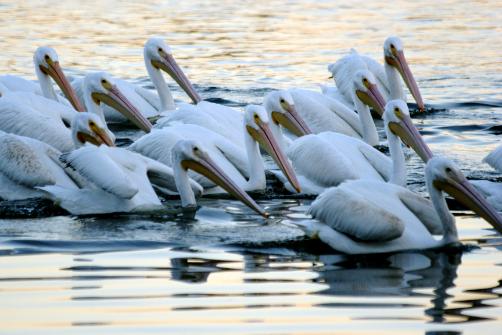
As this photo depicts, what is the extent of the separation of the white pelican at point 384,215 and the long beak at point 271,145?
5.81 feet

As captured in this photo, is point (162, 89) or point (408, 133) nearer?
point (408, 133)

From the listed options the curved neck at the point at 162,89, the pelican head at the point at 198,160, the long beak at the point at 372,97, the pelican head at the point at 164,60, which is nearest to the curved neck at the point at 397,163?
the pelican head at the point at 198,160

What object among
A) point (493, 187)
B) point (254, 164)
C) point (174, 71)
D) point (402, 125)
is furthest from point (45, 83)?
point (493, 187)

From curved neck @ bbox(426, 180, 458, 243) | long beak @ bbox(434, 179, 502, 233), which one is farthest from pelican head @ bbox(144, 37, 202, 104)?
long beak @ bbox(434, 179, 502, 233)

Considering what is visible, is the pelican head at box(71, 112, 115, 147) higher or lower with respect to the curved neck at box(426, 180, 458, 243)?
higher

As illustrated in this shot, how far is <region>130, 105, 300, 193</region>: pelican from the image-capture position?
9.51 meters

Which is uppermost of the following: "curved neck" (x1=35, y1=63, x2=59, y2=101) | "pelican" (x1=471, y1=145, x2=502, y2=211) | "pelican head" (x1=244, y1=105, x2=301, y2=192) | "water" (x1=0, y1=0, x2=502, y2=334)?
"curved neck" (x1=35, y1=63, x2=59, y2=101)

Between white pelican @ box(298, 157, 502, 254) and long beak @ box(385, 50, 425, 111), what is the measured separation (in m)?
4.67

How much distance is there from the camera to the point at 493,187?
879 centimetres

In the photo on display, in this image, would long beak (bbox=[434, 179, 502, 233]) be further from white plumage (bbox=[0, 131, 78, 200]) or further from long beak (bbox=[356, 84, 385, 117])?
long beak (bbox=[356, 84, 385, 117])

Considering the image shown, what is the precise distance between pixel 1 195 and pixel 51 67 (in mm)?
2967

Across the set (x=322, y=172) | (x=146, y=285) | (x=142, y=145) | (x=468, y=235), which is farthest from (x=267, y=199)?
(x=146, y=285)

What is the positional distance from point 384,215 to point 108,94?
162 inches

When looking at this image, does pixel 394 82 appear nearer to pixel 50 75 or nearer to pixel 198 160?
pixel 50 75
